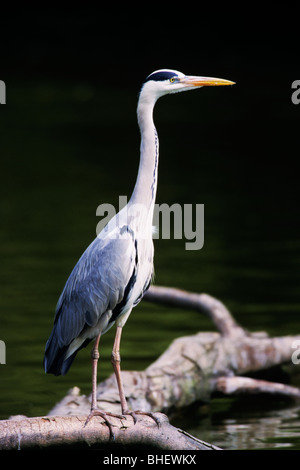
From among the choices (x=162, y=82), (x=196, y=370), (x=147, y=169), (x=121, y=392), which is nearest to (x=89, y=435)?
(x=121, y=392)

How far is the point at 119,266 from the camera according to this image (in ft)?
13.6

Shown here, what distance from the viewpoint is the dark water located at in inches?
244

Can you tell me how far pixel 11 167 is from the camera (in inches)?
649

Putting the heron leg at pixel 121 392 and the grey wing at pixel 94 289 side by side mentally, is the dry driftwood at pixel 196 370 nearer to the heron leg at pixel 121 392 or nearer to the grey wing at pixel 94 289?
the heron leg at pixel 121 392

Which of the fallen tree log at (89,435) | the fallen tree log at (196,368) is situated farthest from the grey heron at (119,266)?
the fallen tree log at (196,368)

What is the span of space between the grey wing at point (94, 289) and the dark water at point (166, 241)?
4.86ft

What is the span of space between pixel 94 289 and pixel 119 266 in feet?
0.50

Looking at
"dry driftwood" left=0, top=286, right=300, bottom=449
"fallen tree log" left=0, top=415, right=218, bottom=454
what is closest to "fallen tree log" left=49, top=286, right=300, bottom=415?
"dry driftwood" left=0, top=286, right=300, bottom=449

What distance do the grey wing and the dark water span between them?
58.3 inches

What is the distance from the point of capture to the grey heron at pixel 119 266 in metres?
4.11

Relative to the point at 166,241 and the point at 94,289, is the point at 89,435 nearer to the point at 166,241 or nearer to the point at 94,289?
the point at 94,289

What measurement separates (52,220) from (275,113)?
13.5 metres

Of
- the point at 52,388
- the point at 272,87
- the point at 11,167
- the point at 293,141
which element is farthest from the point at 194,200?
the point at 272,87

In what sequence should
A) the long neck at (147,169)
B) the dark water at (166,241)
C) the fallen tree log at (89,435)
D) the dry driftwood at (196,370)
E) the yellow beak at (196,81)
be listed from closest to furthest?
1. the fallen tree log at (89,435)
2. the long neck at (147,169)
3. the yellow beak at (196,81)
4. the dry driftwood at (196,370)
5. the dark water at (166,241)
